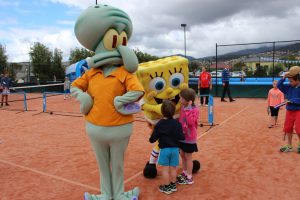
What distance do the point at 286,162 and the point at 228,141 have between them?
1.80 metres

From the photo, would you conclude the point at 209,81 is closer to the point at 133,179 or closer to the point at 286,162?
the point at 286,162

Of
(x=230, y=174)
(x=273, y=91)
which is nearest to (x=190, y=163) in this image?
(x=230, y=174)

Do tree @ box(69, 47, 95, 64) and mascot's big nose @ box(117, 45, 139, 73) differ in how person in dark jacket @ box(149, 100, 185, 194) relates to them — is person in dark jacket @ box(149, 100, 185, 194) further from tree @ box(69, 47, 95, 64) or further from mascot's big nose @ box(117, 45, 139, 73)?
tree @ box(69, 47, 95, 64)

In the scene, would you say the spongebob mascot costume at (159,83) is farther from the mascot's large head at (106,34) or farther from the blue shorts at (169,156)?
the mascot's large head at (106,34)

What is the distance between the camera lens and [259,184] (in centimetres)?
455

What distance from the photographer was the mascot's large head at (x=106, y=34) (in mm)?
3689

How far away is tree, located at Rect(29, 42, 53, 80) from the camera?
37.9 meters

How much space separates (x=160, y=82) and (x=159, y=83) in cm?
2

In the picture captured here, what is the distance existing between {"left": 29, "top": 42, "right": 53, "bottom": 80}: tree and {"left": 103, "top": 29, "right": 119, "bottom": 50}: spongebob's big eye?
35.3m

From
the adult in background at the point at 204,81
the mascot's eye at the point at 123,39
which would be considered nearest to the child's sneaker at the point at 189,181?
the mascot's eye at the point at 123,39

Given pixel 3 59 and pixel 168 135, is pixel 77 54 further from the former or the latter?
pixel 168 135

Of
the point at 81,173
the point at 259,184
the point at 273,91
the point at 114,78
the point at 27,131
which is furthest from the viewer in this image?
the point at 27,131

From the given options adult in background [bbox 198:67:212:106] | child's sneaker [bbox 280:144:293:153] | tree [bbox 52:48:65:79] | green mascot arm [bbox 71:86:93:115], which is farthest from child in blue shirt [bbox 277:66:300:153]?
tree [bbox 52:48:65:79]

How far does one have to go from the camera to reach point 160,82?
465cm
